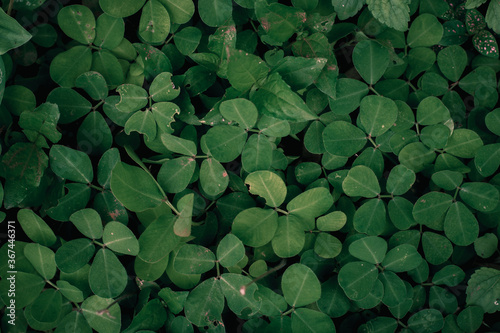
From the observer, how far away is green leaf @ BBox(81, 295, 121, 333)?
1.55 m

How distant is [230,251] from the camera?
1503 mm

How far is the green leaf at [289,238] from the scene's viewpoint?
5.06 feet

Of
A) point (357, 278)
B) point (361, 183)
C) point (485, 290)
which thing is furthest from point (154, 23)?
point (485, 290)

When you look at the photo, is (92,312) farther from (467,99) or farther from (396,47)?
(467,99)

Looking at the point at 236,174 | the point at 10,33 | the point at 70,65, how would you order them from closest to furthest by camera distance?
the point at 10,33, the point at 70,65, the point at 236,174

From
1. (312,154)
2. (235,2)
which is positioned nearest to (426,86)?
(312,154)

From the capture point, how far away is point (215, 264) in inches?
62.3

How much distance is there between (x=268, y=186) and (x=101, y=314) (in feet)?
3.04

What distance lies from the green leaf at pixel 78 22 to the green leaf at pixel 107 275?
95cm

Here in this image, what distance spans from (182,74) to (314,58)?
2.05 feet

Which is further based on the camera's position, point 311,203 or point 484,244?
point 484,244

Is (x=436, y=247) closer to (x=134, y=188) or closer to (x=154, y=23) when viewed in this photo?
(x=134, y=188)

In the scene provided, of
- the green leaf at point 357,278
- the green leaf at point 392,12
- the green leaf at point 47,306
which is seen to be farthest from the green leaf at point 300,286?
the green leaf at point 392,12

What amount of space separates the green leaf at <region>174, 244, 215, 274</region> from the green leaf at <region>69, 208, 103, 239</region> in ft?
1.20
